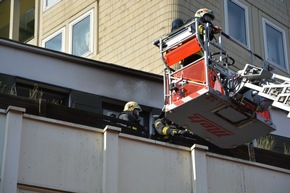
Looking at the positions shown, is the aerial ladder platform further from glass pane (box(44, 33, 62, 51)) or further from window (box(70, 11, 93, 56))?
glass pane (box(44, 33, 62, 51))

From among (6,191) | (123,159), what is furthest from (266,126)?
(6,191)

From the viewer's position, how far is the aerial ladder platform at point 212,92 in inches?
634

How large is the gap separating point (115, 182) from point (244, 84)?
118 inches

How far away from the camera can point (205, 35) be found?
16.5 meters

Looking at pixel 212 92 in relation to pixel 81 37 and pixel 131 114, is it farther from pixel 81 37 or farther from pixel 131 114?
pixel 81 37

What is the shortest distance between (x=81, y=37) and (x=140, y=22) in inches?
98.3

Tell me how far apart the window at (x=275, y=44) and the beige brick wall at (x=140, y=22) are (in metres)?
0.23

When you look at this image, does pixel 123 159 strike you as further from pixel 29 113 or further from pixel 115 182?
pixel 29 113

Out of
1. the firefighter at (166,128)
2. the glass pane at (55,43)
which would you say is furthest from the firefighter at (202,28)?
the glass pane at (55,43)

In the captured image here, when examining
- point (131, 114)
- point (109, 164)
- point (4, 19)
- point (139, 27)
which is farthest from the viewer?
point (4, 19)

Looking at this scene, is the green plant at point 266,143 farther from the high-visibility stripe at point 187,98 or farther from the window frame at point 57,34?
the window frame at point 57,34

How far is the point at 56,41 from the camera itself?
25.5 metres

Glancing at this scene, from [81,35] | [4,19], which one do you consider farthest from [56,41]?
[4,19]

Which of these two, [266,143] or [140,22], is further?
[140,22]
